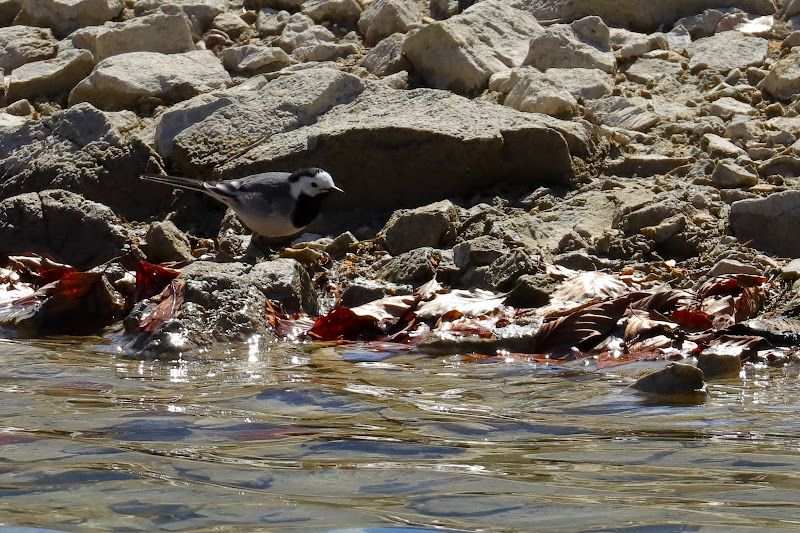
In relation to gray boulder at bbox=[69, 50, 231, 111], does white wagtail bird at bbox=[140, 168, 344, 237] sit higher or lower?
lower

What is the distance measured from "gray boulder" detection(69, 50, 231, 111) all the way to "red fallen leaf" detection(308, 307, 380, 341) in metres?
4.03

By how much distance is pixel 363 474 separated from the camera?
243 cm

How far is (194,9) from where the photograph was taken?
10.4m

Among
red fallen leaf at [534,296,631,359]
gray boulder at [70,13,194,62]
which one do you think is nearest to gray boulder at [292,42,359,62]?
gray boulder at [70,13,194,62]

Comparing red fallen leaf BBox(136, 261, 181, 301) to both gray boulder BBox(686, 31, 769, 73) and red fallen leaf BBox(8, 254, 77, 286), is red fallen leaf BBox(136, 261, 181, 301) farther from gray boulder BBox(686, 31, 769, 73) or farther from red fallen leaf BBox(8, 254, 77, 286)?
gray boulder BBox(686, 31, 769, 73)

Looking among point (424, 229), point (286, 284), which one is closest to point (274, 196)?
point (424, 229)

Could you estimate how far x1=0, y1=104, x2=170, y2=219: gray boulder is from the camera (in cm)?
791

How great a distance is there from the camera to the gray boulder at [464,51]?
870 centimetres

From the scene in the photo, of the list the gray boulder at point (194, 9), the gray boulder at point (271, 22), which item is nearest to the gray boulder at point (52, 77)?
the gray boulder at point (194, 9)

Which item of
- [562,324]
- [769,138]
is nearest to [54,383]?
[562,324]

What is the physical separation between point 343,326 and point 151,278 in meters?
1.34

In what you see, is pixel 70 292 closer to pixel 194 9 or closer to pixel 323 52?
pixel 323 52

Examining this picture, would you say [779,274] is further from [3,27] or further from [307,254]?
[3,27]

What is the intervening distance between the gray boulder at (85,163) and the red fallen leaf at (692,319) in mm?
4277
